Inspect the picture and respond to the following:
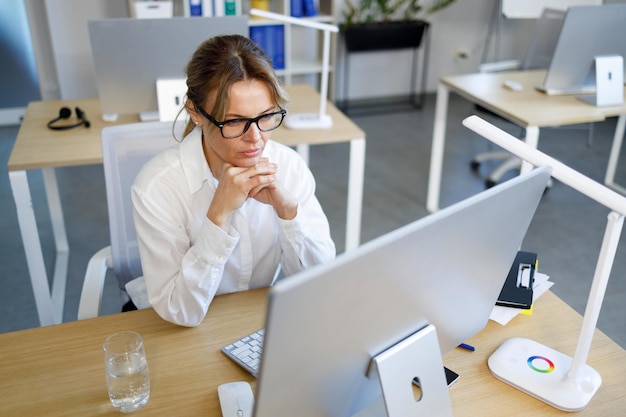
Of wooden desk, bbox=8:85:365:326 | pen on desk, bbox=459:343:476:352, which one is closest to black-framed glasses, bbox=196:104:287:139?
pen on desk, bbox=459:343:476:352

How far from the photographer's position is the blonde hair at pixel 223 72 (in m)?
1.20

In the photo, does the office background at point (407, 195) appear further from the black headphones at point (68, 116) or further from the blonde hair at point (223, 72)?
the blonde hair at point (223, 72)

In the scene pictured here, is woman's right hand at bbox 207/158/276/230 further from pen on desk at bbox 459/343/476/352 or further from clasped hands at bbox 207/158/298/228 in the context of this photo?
pen on desk at bbox 459/343/476/352

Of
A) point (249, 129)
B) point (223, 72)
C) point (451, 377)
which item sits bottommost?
point (451, 377)

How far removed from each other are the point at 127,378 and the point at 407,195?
8.22ft

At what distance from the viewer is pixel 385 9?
4.41 meters

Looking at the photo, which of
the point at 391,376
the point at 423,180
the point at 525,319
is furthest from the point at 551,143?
the point at 391,376

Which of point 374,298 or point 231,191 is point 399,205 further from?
point 374,298

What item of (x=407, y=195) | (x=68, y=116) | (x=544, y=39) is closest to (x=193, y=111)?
(x=68, y=116)

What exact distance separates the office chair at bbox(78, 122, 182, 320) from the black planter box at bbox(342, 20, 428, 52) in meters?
3.04

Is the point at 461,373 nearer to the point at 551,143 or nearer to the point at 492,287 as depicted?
the point at 492,287

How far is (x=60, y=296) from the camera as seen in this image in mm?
2461

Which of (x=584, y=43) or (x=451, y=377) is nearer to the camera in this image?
(x=451, y=377)

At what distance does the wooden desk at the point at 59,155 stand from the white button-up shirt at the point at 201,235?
0.82 m
